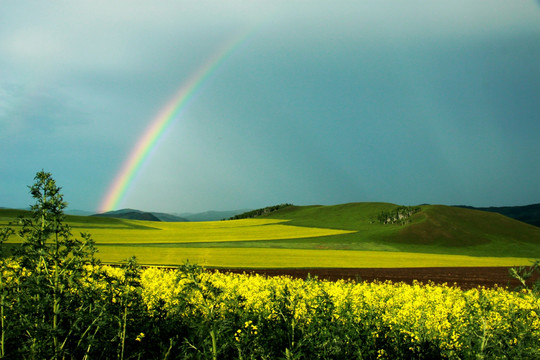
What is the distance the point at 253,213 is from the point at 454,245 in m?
81.5

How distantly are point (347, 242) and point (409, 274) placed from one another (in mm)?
30901

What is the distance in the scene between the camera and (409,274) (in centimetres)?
3431

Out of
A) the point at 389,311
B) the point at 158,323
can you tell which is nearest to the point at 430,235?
the point at 389,311

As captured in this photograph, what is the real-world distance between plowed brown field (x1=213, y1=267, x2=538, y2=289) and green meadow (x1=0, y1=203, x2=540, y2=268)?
133 inches

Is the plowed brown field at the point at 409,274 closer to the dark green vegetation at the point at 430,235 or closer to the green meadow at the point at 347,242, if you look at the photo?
the green meadow at the point at 347,242

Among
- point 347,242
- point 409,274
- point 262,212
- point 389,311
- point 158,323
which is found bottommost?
point 409,274

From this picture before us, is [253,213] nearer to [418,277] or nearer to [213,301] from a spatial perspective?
[418,277]

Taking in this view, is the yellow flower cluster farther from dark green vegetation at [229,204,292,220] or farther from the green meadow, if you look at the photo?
dark green vegetation at [229,204,292,220]

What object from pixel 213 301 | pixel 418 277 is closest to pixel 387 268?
pixel 418 277

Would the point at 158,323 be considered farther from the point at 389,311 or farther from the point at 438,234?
the point at 438,234

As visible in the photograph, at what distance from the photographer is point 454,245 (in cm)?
6881

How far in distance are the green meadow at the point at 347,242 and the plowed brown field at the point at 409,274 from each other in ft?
11.0

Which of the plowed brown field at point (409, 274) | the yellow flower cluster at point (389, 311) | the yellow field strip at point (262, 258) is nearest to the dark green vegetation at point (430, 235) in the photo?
the yellow field strip at point (262, 258)

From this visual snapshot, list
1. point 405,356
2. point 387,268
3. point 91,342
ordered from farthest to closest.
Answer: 1. point 387,268
2. point 405,356
3. point 91,342
